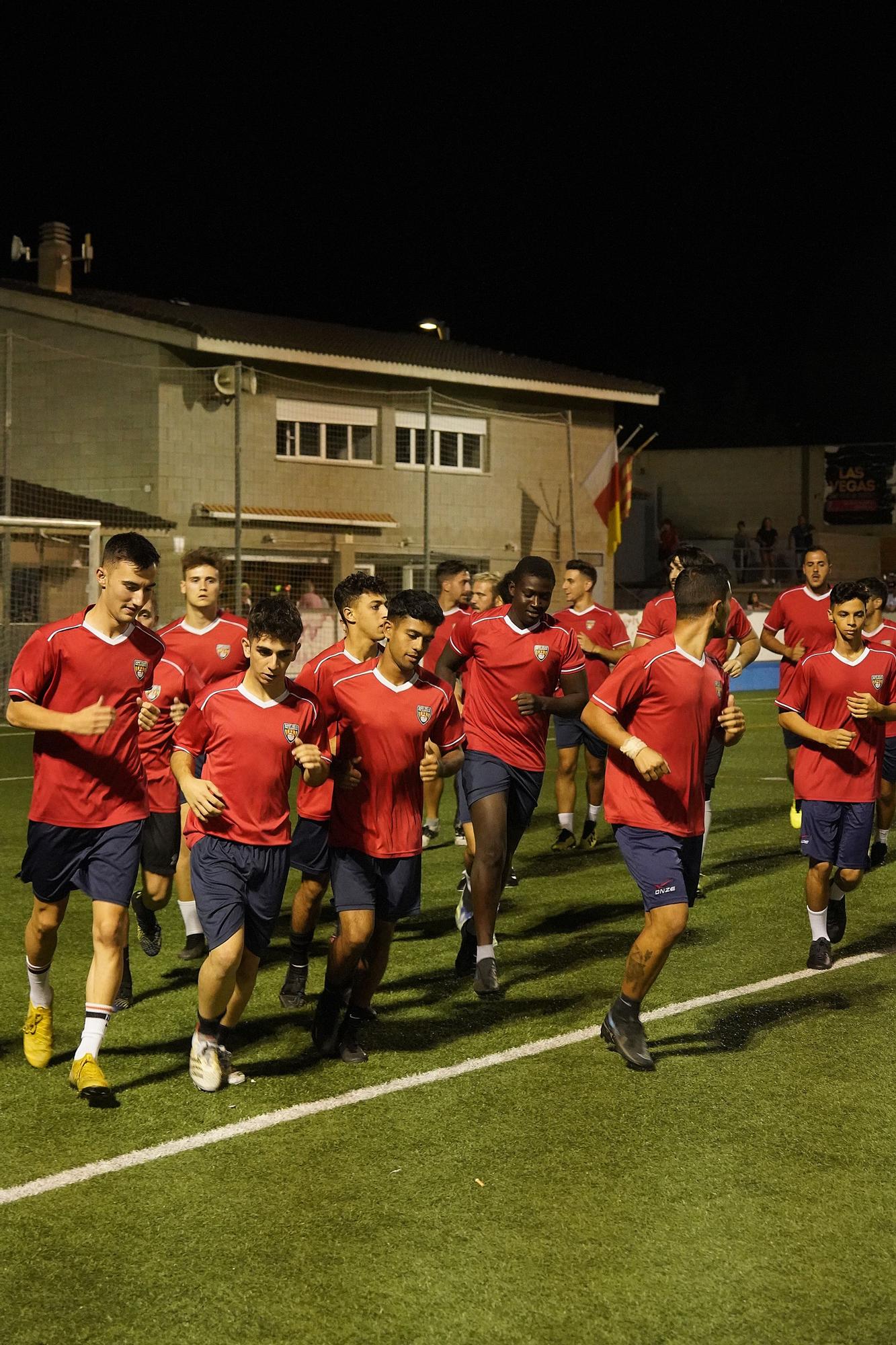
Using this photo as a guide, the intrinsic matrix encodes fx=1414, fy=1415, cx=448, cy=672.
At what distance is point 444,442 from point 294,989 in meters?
25.5

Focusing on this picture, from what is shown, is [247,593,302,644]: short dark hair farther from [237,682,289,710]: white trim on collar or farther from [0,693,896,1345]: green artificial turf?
[0,693,896,1345]: green artificial turf

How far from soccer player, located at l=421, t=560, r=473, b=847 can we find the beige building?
11.2 meters

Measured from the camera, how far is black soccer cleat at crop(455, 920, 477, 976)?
7.63m

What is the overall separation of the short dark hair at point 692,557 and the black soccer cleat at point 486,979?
2230mm

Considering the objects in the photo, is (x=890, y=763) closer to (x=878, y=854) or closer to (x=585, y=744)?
(x=878, y=854)

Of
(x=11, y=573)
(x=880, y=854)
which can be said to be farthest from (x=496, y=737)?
(x=11, y=573)

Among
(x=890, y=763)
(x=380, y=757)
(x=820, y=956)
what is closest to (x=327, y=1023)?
(x=380, y=757)

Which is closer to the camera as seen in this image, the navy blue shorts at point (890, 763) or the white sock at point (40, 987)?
the white sock at point (40, 987)

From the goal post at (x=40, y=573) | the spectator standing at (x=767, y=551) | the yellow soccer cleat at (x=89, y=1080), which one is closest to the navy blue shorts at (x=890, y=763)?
the yellow soccer cleat at (x=89, y=1080)

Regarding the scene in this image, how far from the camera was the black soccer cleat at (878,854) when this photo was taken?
1091cm

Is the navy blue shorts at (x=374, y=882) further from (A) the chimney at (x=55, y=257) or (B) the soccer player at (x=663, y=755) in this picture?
(A) the chimney at (x=55, y=257)

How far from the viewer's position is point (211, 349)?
2673cm

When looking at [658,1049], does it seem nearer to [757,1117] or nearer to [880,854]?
[757,1117]

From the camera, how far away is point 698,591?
6.00 metres
